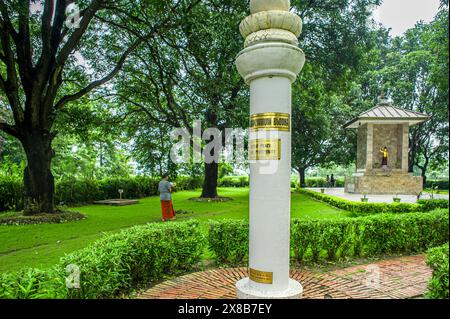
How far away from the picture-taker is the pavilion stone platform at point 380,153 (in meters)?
21.9

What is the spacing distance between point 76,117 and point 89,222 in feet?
17.8

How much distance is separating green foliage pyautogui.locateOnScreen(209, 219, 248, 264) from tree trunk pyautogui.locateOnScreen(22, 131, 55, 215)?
31.1 feet

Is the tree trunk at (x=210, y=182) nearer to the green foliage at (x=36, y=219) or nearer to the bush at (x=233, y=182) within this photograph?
the green foliage at (x=36, y=219)

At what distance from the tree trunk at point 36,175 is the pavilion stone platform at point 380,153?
18905mm

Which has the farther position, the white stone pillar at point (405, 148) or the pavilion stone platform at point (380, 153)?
the white stone pillar at point (405, 148)

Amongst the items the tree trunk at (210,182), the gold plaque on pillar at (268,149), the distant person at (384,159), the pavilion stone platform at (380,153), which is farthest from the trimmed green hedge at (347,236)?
the distant person at (384,159)

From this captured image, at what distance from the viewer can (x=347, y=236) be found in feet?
20.7

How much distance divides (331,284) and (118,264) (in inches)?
115

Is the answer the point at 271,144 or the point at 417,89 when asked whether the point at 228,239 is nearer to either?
the point at 271,144

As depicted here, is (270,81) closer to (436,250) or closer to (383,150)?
(436,250)

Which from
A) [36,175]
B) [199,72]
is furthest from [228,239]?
[199,72]

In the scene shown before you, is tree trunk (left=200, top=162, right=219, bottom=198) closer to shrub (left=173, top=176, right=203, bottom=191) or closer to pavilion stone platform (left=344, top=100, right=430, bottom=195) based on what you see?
shrub (left=173, top=176, right=203, bottom=191)
